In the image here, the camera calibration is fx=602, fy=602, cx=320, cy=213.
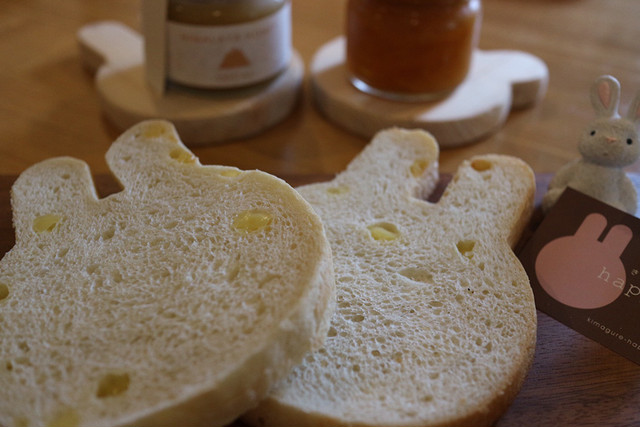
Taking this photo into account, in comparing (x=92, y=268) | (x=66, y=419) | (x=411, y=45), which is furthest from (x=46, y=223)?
(x=411, y=45)

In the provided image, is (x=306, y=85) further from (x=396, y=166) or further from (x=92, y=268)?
(x=92, y=268)

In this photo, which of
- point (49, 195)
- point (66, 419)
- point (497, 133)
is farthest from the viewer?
point (497, 133)

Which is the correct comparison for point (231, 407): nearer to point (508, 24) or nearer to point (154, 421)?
point (154, 421)

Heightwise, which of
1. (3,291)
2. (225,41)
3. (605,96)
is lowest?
(3,291)

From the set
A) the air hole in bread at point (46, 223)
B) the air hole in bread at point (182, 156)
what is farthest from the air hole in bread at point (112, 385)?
the air hole in bread at point (182, 156)

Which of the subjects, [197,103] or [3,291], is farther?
[197,103]

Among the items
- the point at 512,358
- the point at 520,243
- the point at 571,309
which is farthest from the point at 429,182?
the point at 512,358

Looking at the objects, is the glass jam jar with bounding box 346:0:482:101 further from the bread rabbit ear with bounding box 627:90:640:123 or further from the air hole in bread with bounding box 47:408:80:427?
the air hole in bread with bounding box 47:408:80:427
